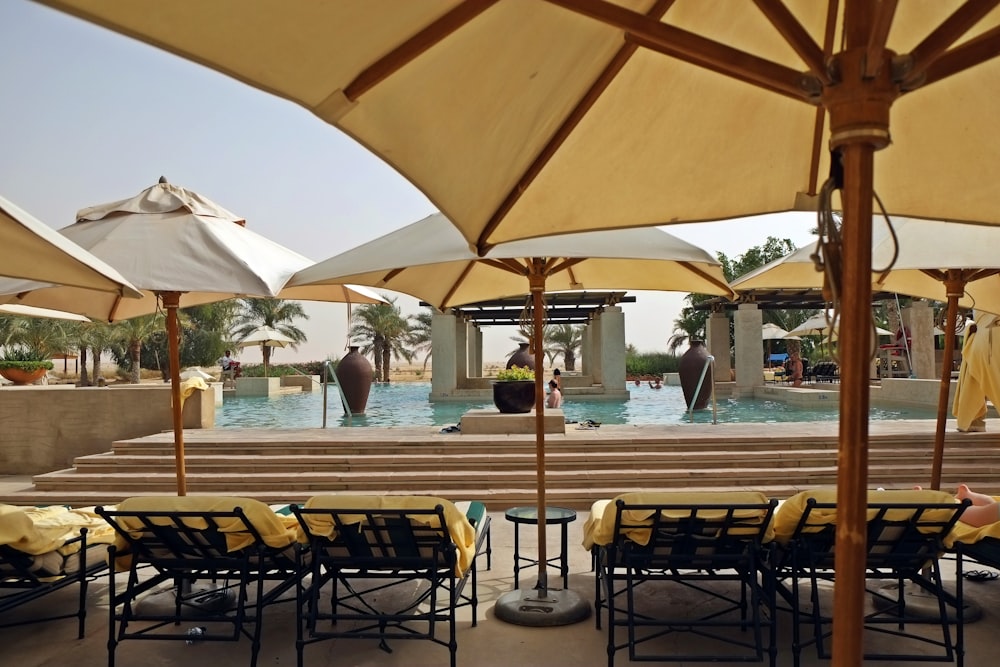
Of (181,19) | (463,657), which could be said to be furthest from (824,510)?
(181,19)

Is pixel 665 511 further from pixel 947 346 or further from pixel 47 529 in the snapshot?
pixel 47 529

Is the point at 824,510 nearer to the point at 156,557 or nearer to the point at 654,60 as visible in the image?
the point at 654,60

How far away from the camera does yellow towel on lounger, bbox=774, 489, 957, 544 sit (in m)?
3.61

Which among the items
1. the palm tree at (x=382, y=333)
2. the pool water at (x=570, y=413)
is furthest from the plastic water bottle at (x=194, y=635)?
the palm tree at (x=382, y=333)

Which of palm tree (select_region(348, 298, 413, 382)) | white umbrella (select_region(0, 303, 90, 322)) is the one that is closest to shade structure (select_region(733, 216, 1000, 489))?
white umbrella (select_region(0, 303, 90, 322))

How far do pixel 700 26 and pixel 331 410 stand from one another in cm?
1572

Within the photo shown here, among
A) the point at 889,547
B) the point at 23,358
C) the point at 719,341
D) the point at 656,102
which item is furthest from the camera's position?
the point at 23,358

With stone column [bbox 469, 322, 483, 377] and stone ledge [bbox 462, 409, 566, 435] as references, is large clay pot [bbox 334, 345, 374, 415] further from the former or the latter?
stone column [bbox 469, 322, 483, 377]

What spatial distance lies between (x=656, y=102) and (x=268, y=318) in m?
41.8

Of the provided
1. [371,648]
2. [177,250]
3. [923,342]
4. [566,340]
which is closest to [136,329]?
[566,340]

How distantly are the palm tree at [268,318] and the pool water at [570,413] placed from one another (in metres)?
22.8

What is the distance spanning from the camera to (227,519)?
3.70 meters

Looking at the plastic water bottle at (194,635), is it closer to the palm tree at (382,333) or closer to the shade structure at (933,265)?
the shade structure at (933,265)

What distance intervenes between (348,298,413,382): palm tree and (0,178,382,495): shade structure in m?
35.2
